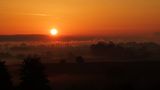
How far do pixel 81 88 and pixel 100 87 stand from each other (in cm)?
360

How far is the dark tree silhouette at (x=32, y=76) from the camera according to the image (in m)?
54.3

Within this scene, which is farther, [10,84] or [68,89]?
[68,89]

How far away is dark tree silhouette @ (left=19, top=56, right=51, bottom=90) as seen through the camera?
54.3 meters

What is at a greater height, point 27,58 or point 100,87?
point 27,58

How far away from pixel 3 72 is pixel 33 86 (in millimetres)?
4039

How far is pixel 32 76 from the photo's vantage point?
5456 centimetres

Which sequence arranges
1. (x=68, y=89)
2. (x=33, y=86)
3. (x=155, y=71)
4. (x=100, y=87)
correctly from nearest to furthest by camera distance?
(x=33, y=86) < (x=68, y=89) < (x=100, y=87) < (x=155, y=71)

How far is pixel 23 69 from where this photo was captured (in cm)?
5475

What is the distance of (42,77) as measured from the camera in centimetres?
5469

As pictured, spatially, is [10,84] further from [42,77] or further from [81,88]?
[81,88]

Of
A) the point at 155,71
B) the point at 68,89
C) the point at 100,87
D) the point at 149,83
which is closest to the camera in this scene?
the point at 68,89

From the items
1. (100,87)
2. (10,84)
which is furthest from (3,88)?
(100,87)

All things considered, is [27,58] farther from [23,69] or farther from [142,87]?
[142,87]

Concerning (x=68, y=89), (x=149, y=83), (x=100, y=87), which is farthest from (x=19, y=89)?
(x=149, y=83)
